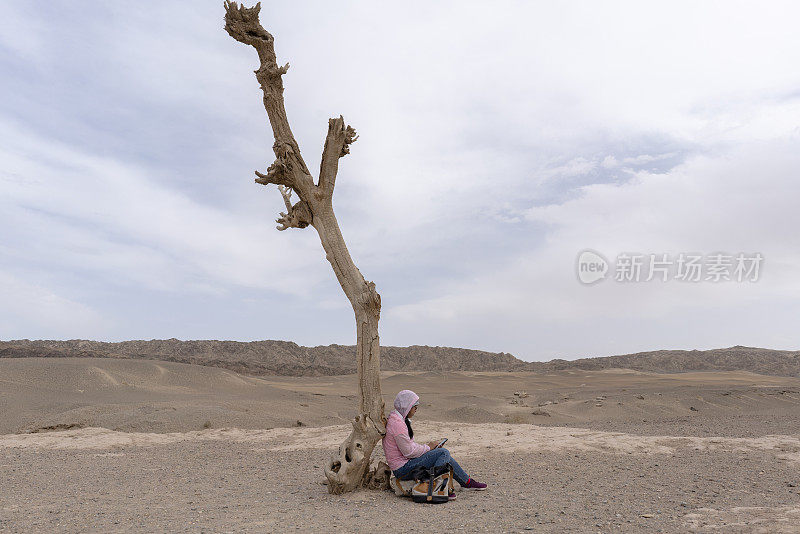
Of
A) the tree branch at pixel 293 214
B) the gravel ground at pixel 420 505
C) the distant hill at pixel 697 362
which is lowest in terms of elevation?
the gravel ground at pixel 420 505

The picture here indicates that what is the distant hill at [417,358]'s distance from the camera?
145 feet

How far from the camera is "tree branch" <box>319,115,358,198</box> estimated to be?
7.89 m

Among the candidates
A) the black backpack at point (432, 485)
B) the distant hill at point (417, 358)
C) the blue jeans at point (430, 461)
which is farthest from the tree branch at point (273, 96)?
the distant hill at point (417, 358)

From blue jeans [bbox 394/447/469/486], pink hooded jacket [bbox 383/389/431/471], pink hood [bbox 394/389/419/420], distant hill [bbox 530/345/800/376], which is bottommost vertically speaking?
blue jeans [bbox 394/447/469/486]

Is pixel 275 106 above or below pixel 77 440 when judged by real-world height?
above

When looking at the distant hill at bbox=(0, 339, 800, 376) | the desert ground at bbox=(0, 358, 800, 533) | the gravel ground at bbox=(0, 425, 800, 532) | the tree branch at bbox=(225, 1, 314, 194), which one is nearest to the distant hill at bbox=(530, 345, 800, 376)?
the distant hill at bbox=(0, 339, 800, 376)

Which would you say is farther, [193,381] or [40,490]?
[193,381]

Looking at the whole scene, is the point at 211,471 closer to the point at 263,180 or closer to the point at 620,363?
the point at 263,180

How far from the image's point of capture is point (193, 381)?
78.9ft

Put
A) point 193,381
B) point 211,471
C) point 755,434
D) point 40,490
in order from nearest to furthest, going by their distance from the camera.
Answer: point 40,490
point 211,471
point 755,434
point 193,381

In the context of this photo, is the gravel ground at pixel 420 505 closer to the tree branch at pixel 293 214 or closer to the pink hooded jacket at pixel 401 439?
the pink hooded jacket at pixel 401 439

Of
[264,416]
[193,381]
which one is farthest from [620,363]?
[264,416]

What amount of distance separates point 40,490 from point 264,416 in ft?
25.9

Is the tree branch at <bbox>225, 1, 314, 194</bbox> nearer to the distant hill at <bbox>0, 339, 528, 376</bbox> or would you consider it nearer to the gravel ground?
the gravel ground
